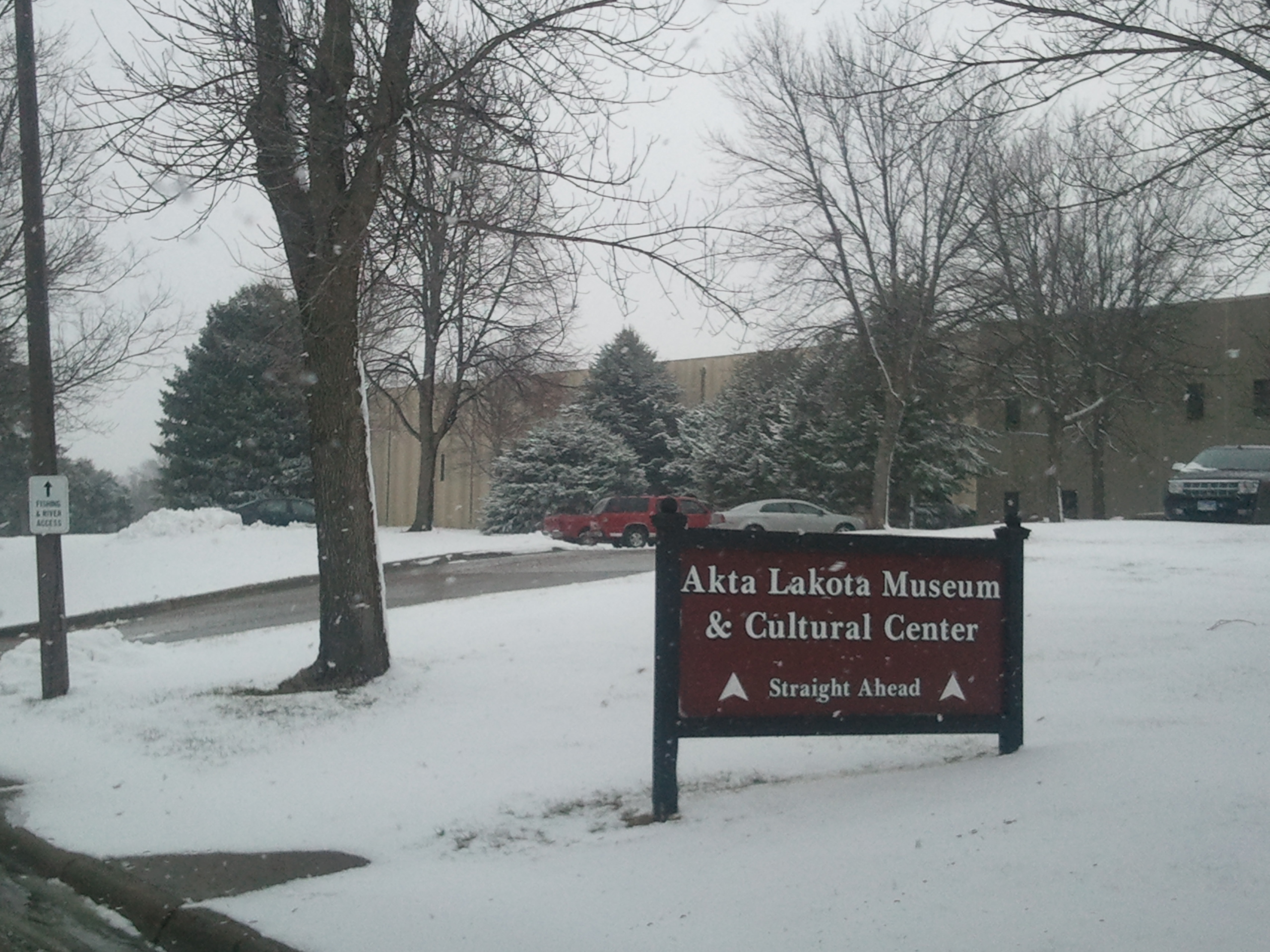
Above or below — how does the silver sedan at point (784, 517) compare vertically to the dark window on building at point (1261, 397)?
below

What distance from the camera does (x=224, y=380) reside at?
1908 inches

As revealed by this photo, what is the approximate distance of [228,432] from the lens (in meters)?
49.0

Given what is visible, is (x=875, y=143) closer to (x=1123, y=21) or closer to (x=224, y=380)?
(x=1123, y=21)

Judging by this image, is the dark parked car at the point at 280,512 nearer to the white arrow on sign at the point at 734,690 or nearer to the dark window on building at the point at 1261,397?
the dark window on building at the point at 1261,397

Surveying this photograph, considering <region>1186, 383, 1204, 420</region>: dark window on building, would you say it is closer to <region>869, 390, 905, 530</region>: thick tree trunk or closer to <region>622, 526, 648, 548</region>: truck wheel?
<region>869, 390, 905, 530</region>: thick tree trunk

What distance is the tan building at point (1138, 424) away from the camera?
38031 millimetres

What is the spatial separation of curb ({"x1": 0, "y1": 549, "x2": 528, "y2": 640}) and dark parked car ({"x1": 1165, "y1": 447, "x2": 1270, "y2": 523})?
17.0 metres

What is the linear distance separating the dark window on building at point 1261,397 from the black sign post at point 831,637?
3518 cm

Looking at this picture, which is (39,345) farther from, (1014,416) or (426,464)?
(1014,416)

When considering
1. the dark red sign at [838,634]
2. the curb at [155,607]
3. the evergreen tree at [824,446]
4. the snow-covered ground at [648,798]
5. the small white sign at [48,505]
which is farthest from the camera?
the evergreen tree at [824,446]

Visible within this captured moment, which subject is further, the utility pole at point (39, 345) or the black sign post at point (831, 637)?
the utility pole at point (39, 345)

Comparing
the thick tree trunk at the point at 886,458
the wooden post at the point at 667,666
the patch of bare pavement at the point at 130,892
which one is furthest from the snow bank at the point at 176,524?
the wooden post at the point at 667,666

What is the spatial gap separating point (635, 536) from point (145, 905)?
26191 millimetres

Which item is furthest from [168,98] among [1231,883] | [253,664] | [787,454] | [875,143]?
[787,454]
